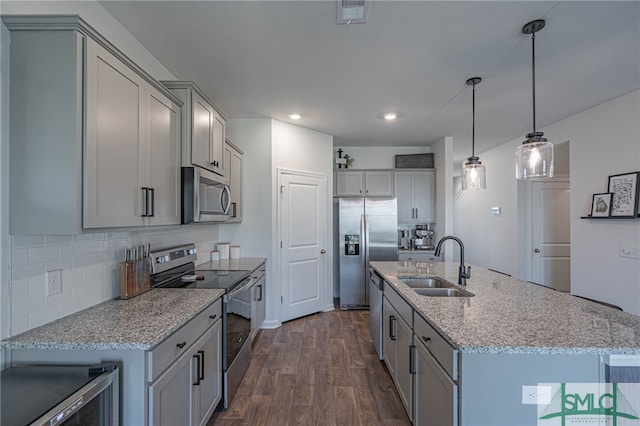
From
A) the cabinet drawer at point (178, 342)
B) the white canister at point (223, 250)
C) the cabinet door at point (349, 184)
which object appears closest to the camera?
the cabinet drawer at point (178, 342)

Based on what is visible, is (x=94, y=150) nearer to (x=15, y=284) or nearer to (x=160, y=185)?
(x=160, y=185)

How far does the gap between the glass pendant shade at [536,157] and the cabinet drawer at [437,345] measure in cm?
126

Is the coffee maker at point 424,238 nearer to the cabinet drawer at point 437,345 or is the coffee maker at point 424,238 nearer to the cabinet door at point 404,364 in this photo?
the cabinet door at point 404,364

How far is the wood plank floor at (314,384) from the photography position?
6.82 feet

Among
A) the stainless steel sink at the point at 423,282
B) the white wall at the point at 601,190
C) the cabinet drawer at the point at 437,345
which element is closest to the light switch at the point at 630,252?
the white wall at the point at 601,190

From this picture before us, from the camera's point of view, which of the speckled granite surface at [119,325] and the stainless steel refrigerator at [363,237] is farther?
the stainless steel refrigerator at [363,237]

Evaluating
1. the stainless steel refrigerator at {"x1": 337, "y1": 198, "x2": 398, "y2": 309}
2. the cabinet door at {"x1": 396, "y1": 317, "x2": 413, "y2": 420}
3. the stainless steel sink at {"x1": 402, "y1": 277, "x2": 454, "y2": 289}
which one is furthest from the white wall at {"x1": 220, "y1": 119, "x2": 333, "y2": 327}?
the cabinet door at {"x1": 396, "y1": 317, "x2": 413, "y2": 420}

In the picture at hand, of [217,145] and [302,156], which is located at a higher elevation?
[302,156]

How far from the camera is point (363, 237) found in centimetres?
457

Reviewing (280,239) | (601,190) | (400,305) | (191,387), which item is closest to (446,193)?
(601,190)

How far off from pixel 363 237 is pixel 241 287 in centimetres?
255

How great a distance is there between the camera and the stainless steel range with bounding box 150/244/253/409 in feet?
6.95

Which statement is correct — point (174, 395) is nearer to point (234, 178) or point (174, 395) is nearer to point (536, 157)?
point (234, 178)

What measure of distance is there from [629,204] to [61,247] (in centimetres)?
461
